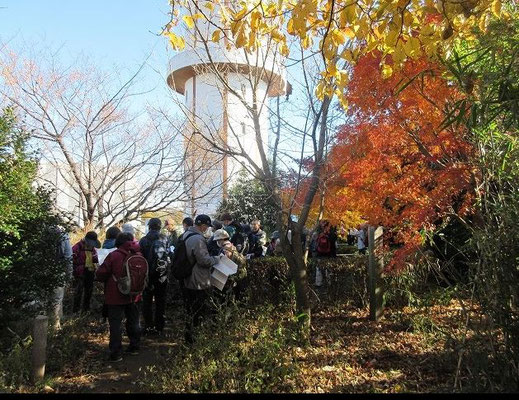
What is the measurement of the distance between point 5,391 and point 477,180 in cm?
487

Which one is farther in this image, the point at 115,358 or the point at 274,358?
the point at 115,358

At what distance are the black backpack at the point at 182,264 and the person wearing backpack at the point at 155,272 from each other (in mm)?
732

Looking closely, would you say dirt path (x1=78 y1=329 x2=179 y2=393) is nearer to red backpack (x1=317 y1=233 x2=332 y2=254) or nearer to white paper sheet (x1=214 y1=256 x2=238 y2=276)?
white paper sheet (x1=214 y1=256 x2=238 y2=276)

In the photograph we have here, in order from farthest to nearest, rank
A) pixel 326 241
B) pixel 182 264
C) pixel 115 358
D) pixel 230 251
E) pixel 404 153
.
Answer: pixel 326 241 → pixel 404 153 → pixel 230 251 → pixel 182 264 → pixel 115 358

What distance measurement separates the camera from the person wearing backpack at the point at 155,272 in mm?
6129

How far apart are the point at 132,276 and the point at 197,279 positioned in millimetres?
770

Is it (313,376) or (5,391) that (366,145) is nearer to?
(313,376)

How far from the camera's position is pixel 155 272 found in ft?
20.1

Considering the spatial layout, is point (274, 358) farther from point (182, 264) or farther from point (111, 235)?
point (111, 235)

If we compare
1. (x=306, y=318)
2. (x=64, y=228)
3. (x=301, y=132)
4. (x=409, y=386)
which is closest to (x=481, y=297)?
(x=409, y=386)

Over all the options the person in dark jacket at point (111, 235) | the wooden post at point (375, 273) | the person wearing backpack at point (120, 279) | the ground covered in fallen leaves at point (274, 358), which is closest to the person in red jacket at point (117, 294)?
the person wearing backpack at point (120, 279)

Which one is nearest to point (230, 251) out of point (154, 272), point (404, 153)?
point (154, 272)

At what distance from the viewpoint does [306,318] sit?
5398 mm

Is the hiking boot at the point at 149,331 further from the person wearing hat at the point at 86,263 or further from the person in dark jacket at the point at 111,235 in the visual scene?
the person wearing hat at the point at 86,263
